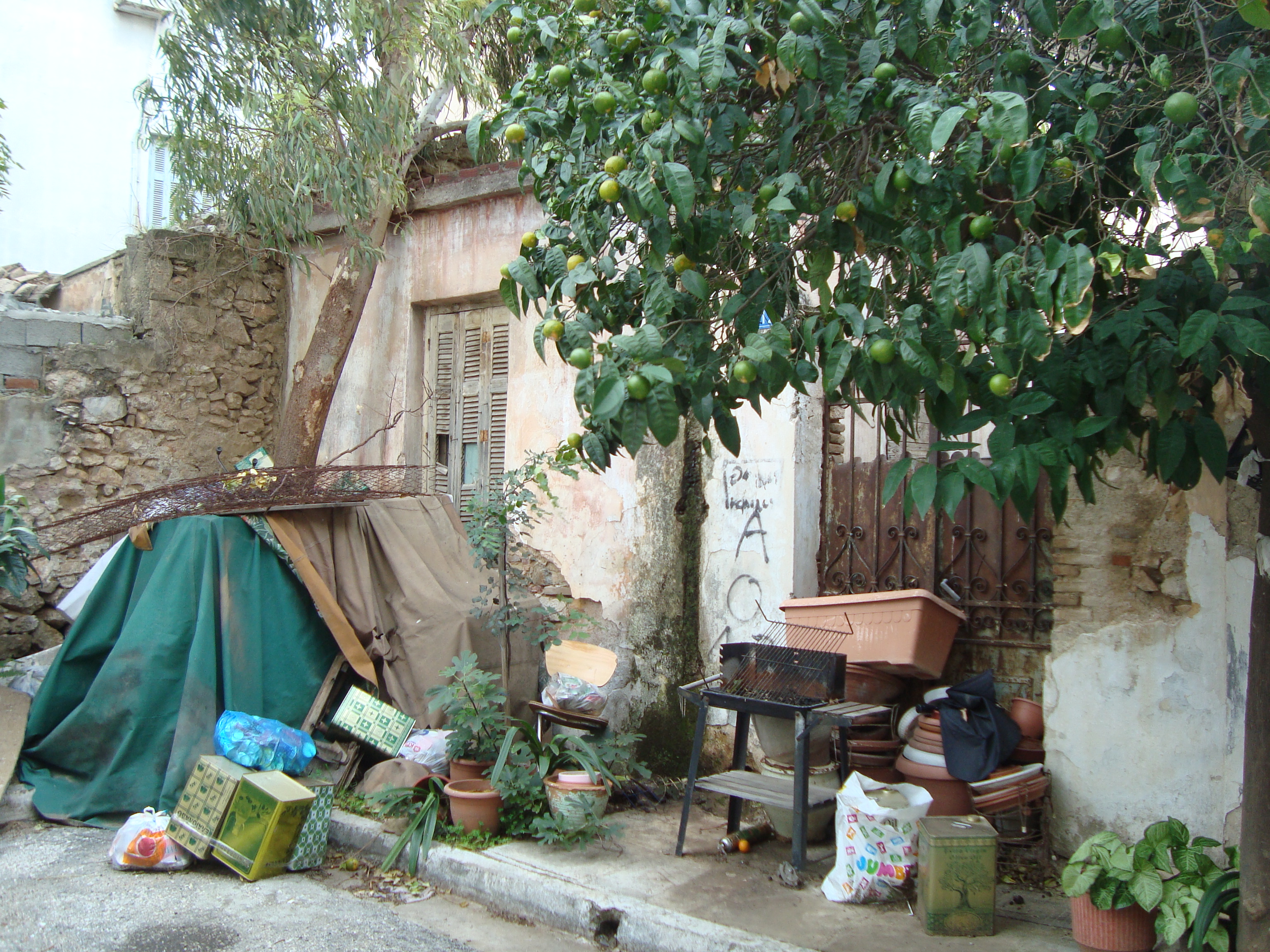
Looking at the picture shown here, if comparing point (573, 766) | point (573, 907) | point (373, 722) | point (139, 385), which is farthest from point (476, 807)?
point (139, 385)

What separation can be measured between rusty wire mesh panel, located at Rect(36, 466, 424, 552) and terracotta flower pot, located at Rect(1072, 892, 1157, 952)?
464cm

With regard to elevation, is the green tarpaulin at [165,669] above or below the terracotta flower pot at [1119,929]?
above

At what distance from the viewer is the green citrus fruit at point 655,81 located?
2.97 metres

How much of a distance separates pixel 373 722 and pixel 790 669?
102 inches

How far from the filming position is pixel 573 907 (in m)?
4.23

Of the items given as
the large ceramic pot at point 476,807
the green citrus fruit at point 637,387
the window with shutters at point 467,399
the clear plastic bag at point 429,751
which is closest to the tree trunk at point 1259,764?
the green citrus fruit at point 637,387

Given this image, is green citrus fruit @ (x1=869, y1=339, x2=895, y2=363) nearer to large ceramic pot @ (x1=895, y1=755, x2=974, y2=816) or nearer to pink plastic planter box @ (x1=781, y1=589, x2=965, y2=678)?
pink plastic planter box @ (x1=781, y1=589, x2=965, y2=678)

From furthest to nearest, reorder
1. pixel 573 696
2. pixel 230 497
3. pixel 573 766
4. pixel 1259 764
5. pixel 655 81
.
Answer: pixel 230 497 → pixel 573 696 → pixel 573 766 → pixel 1259 764 → pixel 655 81

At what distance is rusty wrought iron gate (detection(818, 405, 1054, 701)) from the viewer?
486 centimetres

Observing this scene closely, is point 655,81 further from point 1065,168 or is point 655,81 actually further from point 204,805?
point 204,805

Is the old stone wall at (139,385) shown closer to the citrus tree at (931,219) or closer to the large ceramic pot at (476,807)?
the large ceramic pot at (476,807)

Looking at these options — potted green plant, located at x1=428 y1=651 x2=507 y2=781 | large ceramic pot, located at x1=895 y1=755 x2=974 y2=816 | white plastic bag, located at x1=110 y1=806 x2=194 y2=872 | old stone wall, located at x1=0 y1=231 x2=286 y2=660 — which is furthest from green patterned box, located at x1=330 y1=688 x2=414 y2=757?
large ceramic pot, located at x1=895 y1=755 x2=974 y2=816

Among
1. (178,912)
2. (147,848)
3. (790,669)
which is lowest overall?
(178,912)

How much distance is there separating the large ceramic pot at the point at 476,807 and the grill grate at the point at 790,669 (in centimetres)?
128
